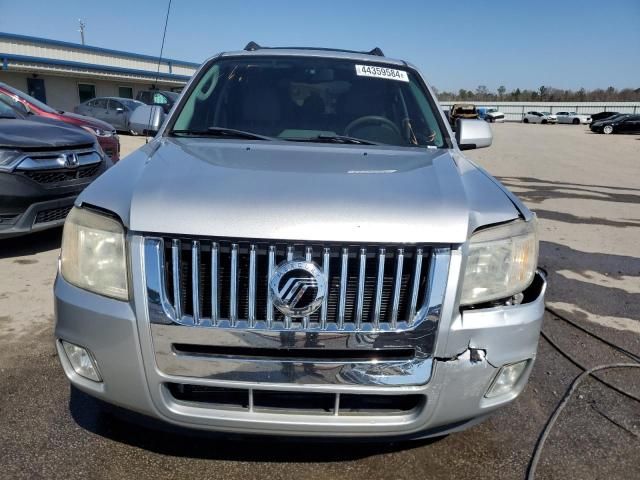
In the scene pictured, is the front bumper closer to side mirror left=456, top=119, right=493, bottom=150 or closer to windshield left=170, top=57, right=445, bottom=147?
windshield left=170, top=57, right=445, bottom=147

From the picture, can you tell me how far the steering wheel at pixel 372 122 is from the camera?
10.3 feet

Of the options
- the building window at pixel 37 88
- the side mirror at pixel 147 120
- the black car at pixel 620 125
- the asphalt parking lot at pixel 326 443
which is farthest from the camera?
the black car at pixel 620 125

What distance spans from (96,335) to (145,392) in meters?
0.27

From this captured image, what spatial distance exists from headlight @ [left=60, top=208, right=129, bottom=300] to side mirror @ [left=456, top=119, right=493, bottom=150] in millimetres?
2373

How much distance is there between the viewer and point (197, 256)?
5.82ft

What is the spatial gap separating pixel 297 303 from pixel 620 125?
1674 inches

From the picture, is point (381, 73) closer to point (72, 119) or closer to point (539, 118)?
point (72, 119)

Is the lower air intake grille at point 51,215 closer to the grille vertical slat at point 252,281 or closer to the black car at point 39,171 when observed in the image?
the black car at point 39,171

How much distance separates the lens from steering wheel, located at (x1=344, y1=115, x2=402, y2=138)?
3.14m

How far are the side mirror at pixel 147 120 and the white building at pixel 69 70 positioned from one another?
77.5 ft

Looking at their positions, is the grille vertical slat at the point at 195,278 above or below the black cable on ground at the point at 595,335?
above

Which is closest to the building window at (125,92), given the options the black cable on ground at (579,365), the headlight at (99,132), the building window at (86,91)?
the building window at (86,91)

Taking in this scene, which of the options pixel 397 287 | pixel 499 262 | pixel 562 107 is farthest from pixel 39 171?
pixel 562 107

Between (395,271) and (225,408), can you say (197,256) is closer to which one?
(225,408)
